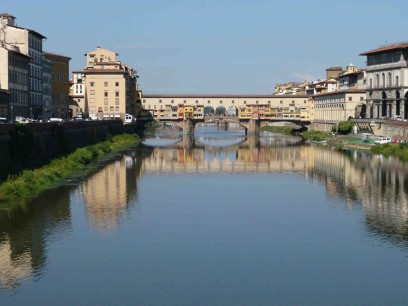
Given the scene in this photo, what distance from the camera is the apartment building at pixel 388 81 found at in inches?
3152

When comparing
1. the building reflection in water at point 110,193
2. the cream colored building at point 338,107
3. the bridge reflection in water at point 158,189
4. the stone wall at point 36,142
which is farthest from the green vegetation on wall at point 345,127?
the building reflection in water at point 110,193

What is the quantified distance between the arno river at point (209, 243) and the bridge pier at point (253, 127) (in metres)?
76.7

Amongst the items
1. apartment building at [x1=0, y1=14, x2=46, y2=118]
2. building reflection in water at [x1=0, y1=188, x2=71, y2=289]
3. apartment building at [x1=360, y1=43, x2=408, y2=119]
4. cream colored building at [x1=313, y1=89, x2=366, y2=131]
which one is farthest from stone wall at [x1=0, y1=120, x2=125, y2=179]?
cream colored building at [x1=313, y1=89, x2=366, y2=131]

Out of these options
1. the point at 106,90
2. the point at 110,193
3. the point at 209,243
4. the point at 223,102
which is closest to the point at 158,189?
the point at 110,193

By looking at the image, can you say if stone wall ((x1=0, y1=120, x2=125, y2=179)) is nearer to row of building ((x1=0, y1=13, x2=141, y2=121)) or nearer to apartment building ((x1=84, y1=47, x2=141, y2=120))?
row of building ((x1=0, y1=13, x2=141, y2=121))

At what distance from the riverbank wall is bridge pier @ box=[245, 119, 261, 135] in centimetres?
5612

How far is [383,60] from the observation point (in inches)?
3342

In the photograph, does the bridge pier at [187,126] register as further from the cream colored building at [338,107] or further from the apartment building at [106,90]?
the cream colored building at [338,107]

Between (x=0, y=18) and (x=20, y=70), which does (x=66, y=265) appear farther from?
(x=0, y=18)

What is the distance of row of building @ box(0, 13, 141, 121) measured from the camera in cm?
6078

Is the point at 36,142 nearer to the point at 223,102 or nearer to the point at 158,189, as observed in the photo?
the point at 158,189

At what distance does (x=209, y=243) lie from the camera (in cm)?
2605

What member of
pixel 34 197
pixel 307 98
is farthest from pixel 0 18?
pixel 307 98

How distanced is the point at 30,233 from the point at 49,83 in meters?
56.4
